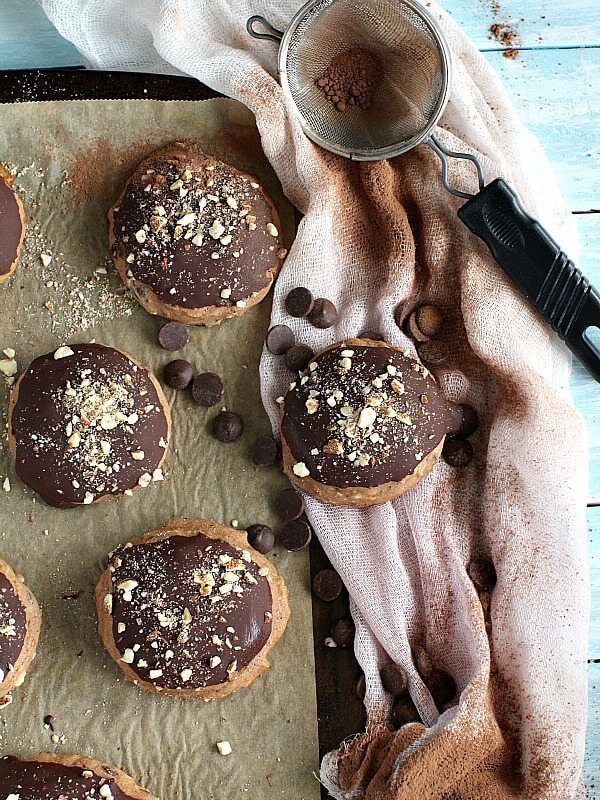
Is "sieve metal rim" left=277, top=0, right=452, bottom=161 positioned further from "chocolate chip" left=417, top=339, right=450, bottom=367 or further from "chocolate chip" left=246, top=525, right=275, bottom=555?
"chocolate chip" left=246, top=525, right=275, bottom=555

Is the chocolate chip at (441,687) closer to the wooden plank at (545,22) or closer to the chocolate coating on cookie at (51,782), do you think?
the chocolate coating on cookie at (51,782)

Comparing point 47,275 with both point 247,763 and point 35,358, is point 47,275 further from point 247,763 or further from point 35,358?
point 247,763

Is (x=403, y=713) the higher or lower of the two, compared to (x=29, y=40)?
lower

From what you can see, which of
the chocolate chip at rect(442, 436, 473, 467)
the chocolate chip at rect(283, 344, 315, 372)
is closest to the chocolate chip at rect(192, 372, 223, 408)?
the chocolate chip at rect(283, 344, 315, 372)

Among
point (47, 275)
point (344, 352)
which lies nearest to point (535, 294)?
point (344, 352)

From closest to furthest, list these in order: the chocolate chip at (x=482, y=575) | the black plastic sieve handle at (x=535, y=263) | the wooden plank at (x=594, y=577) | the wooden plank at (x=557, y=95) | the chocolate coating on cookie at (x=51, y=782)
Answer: the chocolate coating on cookie at (x=51, y=782) < the black plastic sieve handle at (x=535, y=263) < the chocolate chip at (x=482, y=575) < the wooden plank at (x=594, y=577) < the wooden plank at (x=557, y=95)

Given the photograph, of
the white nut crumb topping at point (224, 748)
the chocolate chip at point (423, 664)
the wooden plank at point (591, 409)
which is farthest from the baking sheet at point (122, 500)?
the wooden plank at point (591, 409)

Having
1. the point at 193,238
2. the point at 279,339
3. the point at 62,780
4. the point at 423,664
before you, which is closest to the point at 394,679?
the point at 423,664

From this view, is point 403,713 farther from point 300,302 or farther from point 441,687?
point 300,302

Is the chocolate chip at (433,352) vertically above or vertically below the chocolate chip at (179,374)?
above
